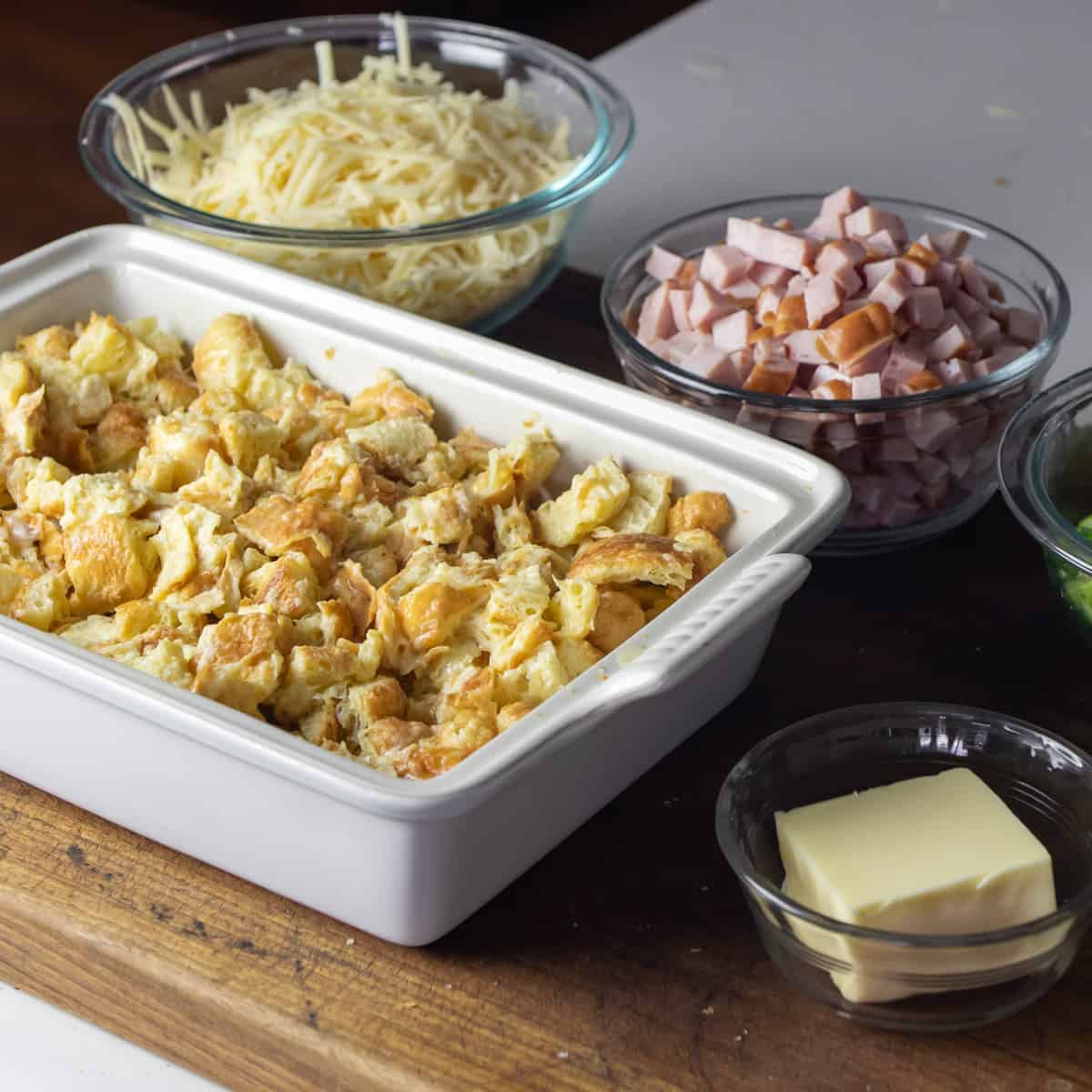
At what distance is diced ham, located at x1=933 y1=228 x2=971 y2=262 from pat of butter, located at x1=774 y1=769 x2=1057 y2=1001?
702mm

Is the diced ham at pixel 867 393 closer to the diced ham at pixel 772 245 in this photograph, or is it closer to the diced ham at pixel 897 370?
the diced ham at pixel 897 370

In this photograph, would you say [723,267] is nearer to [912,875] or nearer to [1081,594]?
[1081,594]

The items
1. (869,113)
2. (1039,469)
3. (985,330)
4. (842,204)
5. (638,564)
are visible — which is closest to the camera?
(638,564)

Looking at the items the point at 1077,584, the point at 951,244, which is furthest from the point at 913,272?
the point at 1077,584

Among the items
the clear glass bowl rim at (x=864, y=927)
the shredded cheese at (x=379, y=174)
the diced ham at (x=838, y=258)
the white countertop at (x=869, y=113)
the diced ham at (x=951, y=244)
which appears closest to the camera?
the clear glass bowl rim at (x=864, y=927)

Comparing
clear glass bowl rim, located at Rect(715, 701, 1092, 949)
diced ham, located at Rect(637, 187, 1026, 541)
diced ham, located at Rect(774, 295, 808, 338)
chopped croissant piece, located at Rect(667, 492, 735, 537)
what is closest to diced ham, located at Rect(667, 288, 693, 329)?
diced ham, located at Rect(637, 187, 1026, 541)

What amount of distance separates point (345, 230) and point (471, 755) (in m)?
0.84

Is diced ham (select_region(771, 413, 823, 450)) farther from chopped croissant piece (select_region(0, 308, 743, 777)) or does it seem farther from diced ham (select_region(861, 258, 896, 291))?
diced ham (select_region(861, 258, 896, 291))

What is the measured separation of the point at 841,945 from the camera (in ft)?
3.64

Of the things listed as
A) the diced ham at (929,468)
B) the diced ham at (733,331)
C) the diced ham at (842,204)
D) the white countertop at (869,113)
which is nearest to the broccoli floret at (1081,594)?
the diced ham at (929,468)

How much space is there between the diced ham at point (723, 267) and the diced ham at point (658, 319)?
5 cm

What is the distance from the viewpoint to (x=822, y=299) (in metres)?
1.60

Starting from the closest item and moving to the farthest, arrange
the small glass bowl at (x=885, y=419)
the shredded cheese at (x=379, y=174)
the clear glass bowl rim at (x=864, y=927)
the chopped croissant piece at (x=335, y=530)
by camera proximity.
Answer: the clear glass bowl rim at (x=864, y=927) < the chopped croissant piece at (x=335, y=530) < the small glass bowl at (x=885, y=419) < the shredded cheese at (x=379, y=174)

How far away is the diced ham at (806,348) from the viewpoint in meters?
1.58
